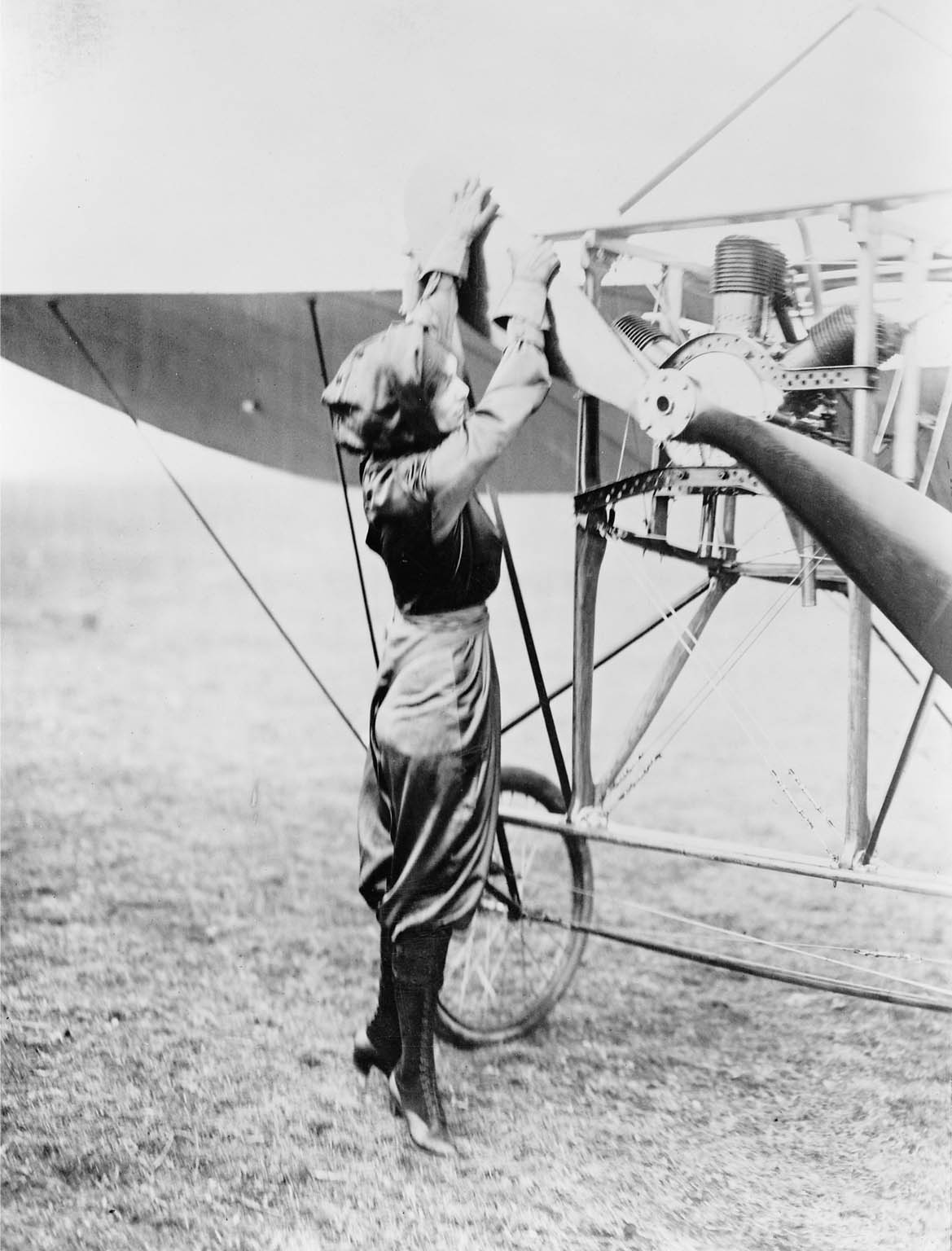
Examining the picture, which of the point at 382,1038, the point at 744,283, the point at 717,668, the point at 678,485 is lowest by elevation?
the point at 382,1038

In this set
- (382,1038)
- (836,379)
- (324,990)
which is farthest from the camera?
(324,990)

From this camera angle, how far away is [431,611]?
2535mm

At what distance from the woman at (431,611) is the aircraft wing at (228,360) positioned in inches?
15.6

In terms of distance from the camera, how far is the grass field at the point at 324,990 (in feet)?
8.65

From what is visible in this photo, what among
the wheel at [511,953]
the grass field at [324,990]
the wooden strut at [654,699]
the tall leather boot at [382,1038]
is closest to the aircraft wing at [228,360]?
the grass field at [324,990]

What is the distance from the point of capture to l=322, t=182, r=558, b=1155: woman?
2.34 m

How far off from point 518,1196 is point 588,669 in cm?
132

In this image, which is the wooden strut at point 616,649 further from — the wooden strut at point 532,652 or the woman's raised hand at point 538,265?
the woman's raised hand at point 538,265

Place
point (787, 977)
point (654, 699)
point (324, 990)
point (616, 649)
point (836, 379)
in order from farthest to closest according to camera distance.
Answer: point (324, 990) < point (616, 649) < point (654, 699) < point (787, 977) < point (836, 379)

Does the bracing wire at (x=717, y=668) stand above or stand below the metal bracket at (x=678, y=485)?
below

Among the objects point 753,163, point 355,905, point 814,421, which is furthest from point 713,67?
point 355,905

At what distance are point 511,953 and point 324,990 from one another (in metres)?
0.71

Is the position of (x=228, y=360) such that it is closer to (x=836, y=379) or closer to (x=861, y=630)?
(x=836, y=379)

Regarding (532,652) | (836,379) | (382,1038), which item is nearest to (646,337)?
(836,379)
